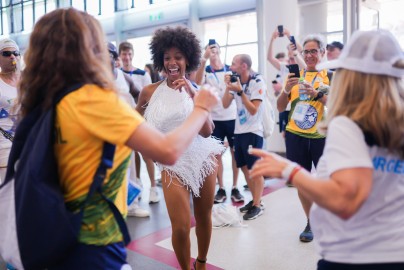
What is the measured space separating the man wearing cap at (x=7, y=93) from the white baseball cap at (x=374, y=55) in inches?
86.6

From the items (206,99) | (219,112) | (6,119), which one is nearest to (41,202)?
(206,99)

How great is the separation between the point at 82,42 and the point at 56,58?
0.09m

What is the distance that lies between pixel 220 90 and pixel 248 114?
0.94 m

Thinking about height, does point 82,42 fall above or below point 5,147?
above

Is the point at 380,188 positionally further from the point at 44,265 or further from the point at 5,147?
the point at 5,147

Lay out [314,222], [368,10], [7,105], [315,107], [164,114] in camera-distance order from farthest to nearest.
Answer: [368,10] → [315,107] → [7,105] → [164,114] → [314,222]

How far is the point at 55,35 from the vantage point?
1.15 meters

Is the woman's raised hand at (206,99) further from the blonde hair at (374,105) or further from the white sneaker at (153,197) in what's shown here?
the white sneaker at (153,197)

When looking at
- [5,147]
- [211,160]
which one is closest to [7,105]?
[5,147]

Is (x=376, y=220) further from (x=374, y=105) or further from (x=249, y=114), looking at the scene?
(x=249, y=114)

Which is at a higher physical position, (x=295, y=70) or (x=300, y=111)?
(x=295, y=70)

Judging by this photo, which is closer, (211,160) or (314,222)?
(314,222)

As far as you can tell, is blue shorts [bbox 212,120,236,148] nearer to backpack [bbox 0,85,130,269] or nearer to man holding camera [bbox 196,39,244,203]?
man holding camera [bbox 196,39,244,203]

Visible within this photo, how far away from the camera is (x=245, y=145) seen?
4094 millimetres
